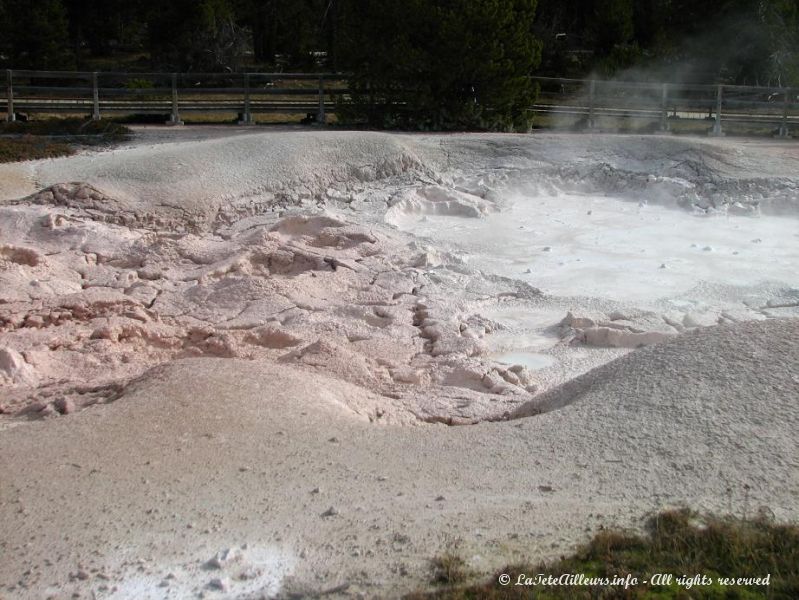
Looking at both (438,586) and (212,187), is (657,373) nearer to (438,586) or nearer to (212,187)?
(438,586)

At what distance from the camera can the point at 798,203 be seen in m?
13.4

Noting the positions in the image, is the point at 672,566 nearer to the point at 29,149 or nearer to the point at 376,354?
the point at 376,354

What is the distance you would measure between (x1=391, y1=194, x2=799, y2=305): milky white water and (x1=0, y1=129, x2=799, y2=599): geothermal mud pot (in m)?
0.05

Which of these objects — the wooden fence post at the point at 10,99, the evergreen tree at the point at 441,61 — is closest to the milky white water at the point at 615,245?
the evergreen tree at the point at 441,61

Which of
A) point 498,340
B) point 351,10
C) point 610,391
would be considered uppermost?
point 351,10

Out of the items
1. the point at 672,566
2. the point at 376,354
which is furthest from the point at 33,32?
the point at 672,566

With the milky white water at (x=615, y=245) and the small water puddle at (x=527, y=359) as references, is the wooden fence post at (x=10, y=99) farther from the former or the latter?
the small water puddle at (x=527, y=359)

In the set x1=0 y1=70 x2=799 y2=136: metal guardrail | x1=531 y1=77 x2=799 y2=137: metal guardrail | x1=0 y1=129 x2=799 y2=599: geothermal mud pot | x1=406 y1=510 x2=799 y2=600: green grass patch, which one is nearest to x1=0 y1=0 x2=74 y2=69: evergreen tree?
x1=0 y1=70 x2=799 y2=136: metal guardrail

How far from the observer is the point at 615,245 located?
1205 cm

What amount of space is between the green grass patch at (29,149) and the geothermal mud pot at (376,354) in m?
0.76

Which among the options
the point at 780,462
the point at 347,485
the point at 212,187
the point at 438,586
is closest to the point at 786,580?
the point at 780,462

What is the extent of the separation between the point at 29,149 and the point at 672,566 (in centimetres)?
1317

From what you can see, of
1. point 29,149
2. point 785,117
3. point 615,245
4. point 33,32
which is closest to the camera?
point 615,245

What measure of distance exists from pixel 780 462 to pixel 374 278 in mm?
5894
